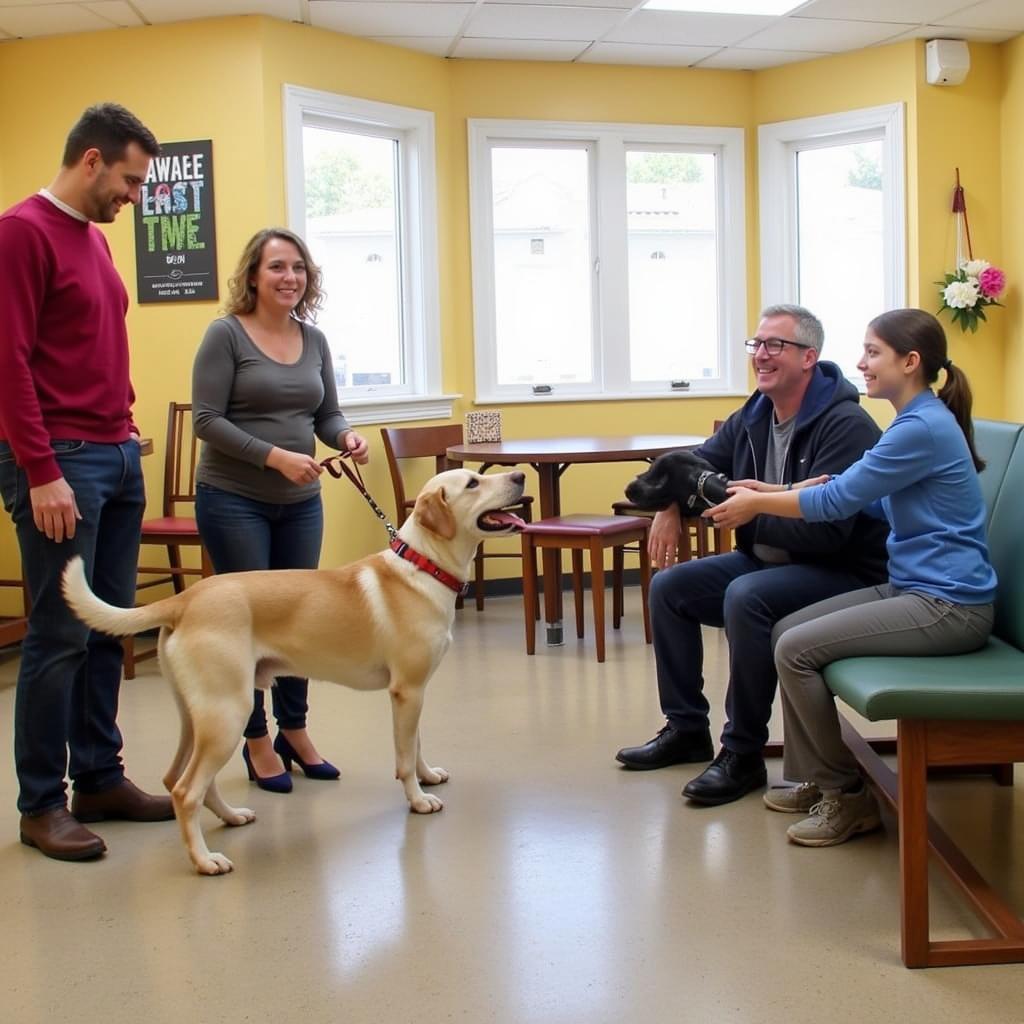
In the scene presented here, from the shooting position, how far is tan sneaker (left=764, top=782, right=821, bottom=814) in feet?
9.14

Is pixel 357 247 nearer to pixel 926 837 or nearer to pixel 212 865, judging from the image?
pixel 212 865

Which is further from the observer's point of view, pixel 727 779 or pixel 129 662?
pixel 129 662

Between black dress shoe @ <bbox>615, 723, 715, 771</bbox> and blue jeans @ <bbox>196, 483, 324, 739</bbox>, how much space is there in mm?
880

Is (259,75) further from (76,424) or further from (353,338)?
(76,424)

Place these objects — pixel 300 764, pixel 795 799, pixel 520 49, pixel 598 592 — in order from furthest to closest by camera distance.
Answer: pixel 520 49 < pixel 598 592 < pixel 300 764 < pixel 795 799

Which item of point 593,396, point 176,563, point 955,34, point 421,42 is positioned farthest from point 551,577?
point 955,34

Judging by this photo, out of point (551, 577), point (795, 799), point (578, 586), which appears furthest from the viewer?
point (578, 586)

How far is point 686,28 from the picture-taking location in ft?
17.7

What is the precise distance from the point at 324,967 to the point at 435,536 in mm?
1040

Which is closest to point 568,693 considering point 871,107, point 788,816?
point 788,816

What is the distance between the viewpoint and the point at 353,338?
5.77 metres

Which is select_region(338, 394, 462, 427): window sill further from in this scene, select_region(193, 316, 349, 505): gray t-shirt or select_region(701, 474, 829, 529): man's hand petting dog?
select_region(701, 474, 829, 529): man's hand petting dog

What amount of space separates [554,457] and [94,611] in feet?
7.75

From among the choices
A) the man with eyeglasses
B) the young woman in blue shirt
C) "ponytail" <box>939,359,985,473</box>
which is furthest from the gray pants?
"ponytail" <box>939,359,985,473</box>
